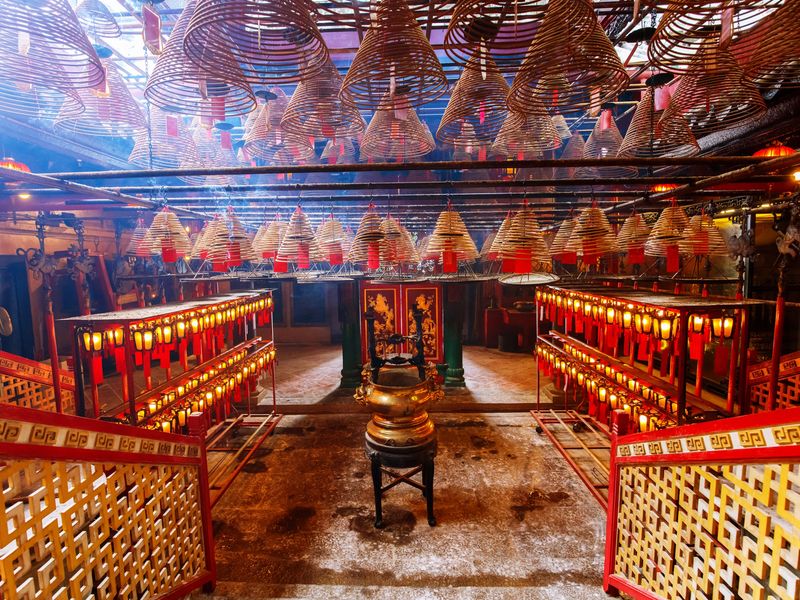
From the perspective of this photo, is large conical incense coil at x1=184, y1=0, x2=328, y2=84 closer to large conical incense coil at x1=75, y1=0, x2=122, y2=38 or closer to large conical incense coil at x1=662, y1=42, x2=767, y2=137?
large conical incense coil at x1=75, y1=0, x2=122, y2=38

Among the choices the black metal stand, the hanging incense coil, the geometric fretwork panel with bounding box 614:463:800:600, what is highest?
the hanging incense coil

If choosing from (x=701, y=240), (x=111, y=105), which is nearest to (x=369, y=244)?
(x=111, y=105)

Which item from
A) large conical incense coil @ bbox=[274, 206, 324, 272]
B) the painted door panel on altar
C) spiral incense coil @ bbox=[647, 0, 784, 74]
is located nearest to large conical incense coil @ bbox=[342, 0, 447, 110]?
spiral incense coil @ bbox=[647, 0, 784, 74]

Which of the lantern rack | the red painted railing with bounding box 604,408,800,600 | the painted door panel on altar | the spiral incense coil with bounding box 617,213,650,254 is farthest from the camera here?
the painted door panel on altar

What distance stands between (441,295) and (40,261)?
792cm

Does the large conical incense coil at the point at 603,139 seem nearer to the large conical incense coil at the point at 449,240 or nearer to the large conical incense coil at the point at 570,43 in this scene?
the large conical incense coil at the point at 449,240

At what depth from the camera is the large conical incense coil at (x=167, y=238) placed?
5039mm

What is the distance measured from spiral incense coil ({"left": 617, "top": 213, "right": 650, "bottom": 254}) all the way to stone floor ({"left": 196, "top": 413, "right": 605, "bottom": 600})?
3786 millimetres

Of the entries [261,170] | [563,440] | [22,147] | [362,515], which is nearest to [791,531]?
[261,170]

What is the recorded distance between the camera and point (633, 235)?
5.53m

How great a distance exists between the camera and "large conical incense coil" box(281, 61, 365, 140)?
3.34 m

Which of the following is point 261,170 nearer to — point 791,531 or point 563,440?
point 791,531

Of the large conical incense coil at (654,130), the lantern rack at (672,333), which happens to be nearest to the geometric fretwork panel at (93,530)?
the lantern rack at (672,333)

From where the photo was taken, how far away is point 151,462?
280cm
